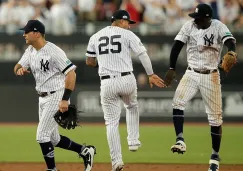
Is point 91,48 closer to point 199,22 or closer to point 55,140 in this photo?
point 55,140

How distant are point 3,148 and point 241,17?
20.8 ft

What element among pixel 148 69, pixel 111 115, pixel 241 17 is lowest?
pixel 111 115

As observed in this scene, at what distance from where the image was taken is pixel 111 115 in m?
9.27

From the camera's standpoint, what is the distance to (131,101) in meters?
9.67

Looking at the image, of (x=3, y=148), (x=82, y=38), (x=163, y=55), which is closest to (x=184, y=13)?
(x=163, y=55)

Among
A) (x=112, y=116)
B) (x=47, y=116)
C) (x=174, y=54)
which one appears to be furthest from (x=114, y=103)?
(x=174, y=54)

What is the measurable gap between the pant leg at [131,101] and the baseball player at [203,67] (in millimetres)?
562

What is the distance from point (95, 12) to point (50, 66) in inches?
307

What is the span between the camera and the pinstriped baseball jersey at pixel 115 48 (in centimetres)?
921

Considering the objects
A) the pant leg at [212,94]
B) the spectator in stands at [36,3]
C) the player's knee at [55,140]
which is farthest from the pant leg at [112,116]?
the spectator in stands at [36,3]

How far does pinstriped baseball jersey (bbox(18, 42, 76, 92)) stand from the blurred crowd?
23.3 feet

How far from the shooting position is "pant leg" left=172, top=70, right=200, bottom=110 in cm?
946

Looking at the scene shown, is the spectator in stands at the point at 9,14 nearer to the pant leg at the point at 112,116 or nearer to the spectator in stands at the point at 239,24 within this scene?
the spectator in stands at the point at 239,24

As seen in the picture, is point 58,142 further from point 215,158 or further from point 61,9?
point 61,9
